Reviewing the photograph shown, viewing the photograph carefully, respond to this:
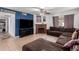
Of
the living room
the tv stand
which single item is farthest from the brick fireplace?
the tv stand

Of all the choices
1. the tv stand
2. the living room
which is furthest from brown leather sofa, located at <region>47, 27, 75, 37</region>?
the tv stand

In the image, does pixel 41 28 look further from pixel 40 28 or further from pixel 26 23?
pixel 26 23

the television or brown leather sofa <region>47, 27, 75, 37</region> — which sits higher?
the television

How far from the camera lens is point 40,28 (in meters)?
1.36

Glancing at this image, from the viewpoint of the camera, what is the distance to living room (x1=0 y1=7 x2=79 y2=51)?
1.17 metres

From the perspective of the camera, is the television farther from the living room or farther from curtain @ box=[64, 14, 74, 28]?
curtain @ box=[64, 14, 74, 28]

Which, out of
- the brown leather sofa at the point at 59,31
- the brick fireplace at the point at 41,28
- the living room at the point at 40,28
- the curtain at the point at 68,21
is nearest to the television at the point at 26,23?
the living room at the point at 40,28

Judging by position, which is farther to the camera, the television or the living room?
the television

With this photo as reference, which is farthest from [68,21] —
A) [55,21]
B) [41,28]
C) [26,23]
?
[26,23]

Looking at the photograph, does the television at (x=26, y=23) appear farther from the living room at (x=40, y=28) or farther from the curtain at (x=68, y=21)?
the curtain at (x=68, y=21)
